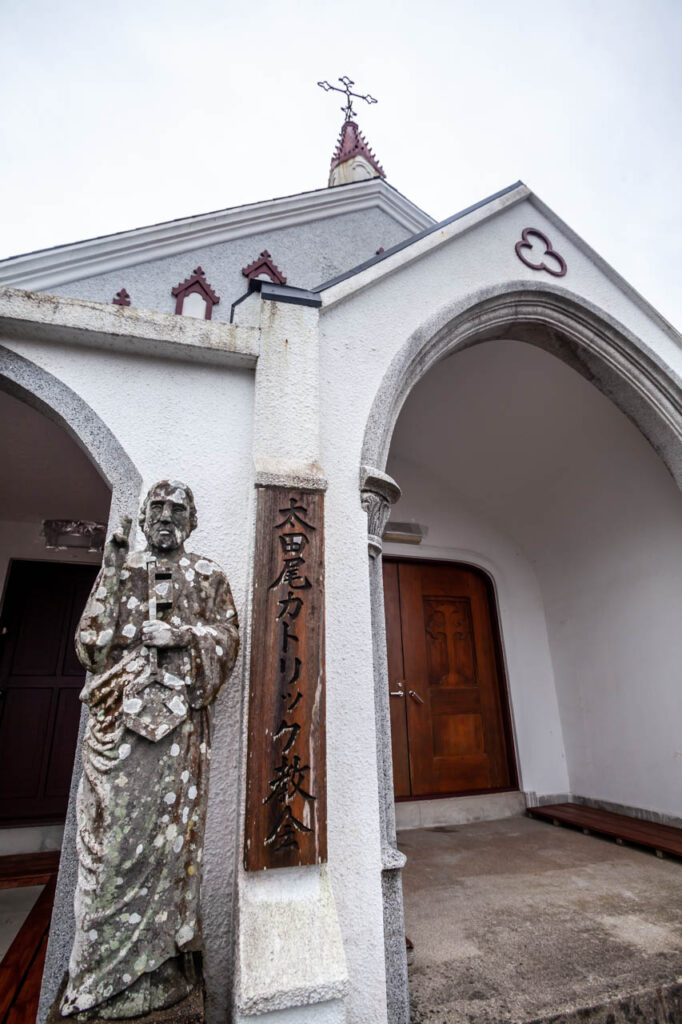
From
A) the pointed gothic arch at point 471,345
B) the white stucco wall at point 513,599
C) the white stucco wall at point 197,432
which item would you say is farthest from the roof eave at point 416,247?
the white stucco wall at point 513,599

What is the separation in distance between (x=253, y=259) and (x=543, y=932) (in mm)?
5973

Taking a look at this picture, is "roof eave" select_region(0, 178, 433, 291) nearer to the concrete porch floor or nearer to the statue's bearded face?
the statue's bearded face

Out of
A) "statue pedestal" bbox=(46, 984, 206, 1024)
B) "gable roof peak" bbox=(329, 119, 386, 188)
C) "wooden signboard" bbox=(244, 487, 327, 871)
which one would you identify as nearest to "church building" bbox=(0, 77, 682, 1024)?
"wooden signboard" bbox=(244, 487, 327, 871)

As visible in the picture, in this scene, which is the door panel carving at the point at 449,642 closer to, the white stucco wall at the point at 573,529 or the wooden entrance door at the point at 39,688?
the white stucco wall at the point at 573,529

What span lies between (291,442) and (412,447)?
2913mm

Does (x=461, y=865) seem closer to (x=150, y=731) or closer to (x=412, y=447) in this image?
(x=150, y=731)

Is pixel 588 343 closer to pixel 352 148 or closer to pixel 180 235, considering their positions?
pixel 180 235

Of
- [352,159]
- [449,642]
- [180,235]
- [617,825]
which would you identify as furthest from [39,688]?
[352,159]

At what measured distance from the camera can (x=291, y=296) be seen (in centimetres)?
266

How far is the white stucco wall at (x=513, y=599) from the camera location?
496 cm

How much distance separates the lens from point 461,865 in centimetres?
340

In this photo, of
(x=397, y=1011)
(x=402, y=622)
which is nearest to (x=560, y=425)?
(x=402, y=622)

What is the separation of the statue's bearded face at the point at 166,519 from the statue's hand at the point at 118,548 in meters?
0.09

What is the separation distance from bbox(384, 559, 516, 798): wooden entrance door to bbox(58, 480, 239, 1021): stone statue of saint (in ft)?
10.5
